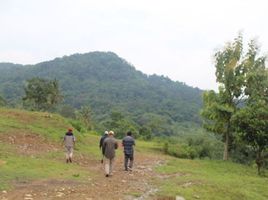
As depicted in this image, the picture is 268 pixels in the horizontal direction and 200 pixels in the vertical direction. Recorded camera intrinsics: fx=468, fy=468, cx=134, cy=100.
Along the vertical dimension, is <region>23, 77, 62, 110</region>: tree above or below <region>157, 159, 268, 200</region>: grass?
above

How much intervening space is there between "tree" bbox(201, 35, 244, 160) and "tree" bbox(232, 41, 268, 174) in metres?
0.82

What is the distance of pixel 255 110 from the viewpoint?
34.9 m

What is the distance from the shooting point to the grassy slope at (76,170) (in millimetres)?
20734

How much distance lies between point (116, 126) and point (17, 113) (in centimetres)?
5332

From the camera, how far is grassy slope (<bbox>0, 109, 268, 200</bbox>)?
2073 centimetres

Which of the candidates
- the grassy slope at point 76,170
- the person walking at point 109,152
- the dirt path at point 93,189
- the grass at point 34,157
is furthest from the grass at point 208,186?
the grass at point 34,157

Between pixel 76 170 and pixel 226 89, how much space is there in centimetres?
2034

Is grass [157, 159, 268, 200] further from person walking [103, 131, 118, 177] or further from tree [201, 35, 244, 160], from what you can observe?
tree [201, 35, 244, 160]

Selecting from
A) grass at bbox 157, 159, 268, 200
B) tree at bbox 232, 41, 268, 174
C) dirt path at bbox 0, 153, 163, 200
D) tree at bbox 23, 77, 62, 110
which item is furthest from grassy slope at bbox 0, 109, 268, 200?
tree at bbox 23, 77, 62, 110

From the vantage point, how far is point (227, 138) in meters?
41.0

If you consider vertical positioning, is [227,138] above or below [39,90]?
below

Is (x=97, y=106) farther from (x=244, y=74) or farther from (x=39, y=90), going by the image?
(x=244, y=74)

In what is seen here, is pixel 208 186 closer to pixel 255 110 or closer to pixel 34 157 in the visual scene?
pixel 34 157

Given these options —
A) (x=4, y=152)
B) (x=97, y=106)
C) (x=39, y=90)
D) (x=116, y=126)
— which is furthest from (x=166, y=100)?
(x=4, y=152)
